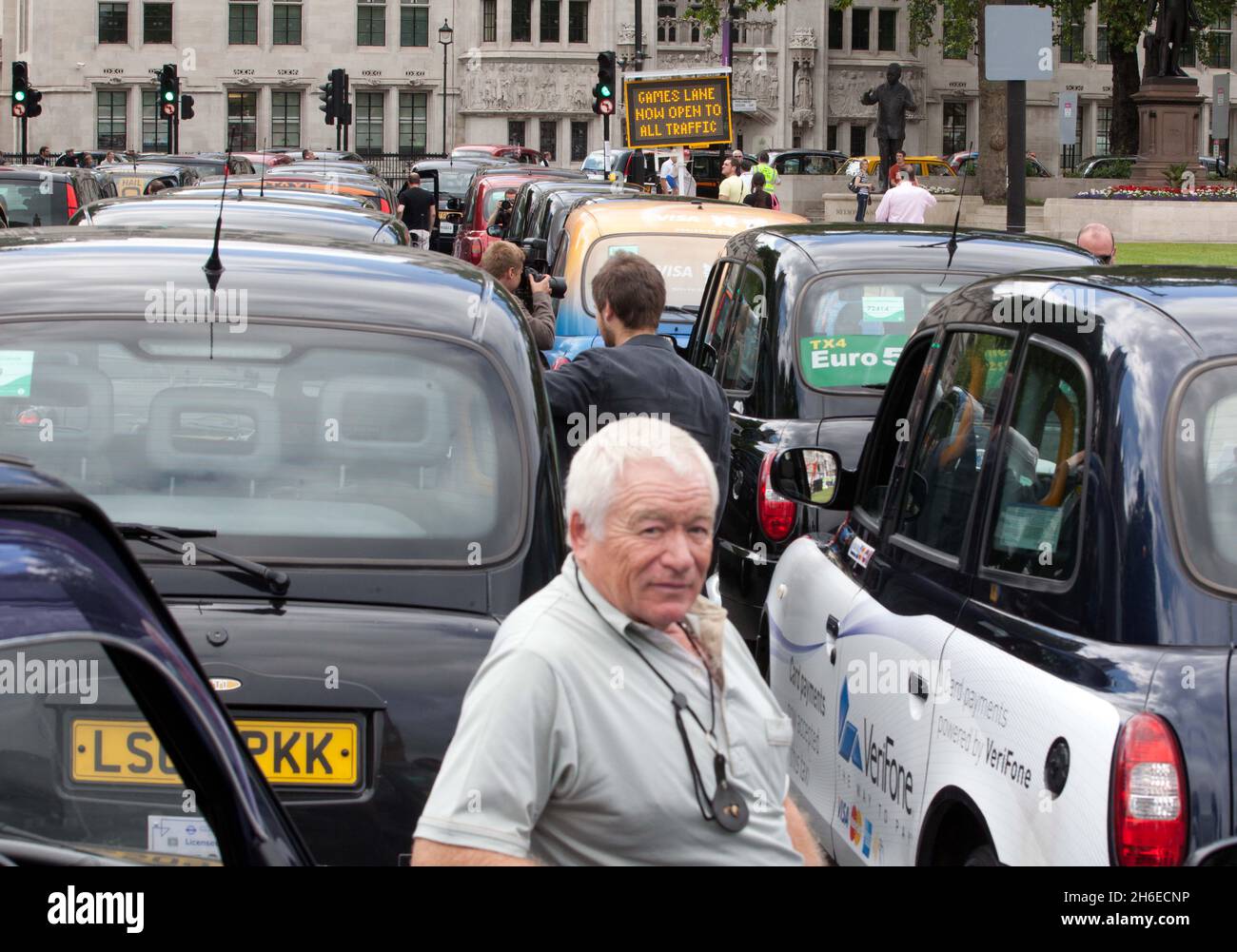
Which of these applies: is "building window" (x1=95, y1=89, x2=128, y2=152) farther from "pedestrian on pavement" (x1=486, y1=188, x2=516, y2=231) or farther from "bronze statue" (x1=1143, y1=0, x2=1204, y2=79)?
"pedestrian on pavement" (x1=486, y1=188, x2=516, y2=231)

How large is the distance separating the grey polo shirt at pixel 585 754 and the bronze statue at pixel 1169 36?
37.3 metres

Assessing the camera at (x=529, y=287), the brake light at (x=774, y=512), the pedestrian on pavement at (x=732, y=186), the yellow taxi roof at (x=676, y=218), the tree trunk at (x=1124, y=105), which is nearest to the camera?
the brake light at (x=774, y=512)

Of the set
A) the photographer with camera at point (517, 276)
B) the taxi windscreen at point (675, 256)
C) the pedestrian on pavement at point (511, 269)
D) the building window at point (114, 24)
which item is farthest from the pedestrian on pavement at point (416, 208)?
the building window at point (114, 24)

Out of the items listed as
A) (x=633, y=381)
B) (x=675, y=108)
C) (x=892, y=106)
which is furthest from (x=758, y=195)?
(x=633, y=381)

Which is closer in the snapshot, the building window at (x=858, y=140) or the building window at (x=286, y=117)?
the building window at (x=858, y=140)

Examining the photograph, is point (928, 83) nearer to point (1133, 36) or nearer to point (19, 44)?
point (1133, 36)

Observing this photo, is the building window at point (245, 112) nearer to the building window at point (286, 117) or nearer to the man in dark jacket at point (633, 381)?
the building window at point (286, 117)

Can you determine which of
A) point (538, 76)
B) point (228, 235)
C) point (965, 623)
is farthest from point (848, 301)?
point (538, 76)

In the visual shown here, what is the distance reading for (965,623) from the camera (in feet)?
14.5

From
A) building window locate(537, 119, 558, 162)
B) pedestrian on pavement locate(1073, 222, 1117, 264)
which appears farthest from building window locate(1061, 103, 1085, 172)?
pedestrian on pavement locate(1073, 222, 1117, 264)

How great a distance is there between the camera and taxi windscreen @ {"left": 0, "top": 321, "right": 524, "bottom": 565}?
443 centimetres

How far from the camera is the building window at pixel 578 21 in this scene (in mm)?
91725

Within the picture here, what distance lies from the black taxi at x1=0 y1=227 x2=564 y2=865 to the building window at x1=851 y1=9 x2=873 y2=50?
90.2m

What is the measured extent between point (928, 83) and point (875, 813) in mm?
89208
